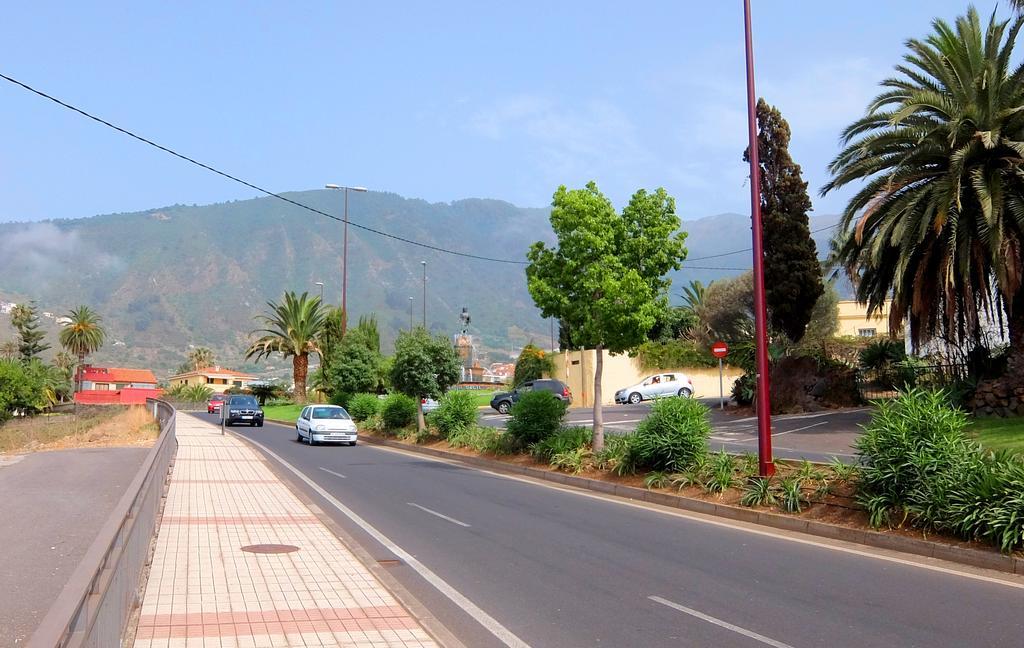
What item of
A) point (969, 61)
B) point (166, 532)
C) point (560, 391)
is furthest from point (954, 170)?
point (560, 391)

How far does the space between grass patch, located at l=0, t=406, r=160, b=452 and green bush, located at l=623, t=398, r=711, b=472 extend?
24.0 m

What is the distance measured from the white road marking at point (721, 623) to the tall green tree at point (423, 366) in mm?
22424

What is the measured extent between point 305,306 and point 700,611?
6016 cm

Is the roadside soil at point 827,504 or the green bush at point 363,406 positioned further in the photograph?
the green bush at point 363,406

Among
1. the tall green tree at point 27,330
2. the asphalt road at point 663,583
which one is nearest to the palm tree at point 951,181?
the asphalt road at point 663,583

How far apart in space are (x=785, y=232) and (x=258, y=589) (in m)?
29.4

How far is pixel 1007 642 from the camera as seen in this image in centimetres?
650

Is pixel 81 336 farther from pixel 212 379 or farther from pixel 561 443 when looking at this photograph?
pixel 561 443

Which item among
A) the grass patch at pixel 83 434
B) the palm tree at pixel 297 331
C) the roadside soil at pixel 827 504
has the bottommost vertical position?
the grass patch at pixel 83 434

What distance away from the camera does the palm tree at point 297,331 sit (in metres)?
64.2

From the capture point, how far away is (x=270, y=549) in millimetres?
10016

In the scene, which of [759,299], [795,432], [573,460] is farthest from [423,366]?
[759,299]

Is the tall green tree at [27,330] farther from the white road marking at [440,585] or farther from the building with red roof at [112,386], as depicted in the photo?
the white road marking at [440,585]

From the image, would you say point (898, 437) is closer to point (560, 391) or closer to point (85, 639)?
point (85, 639)
